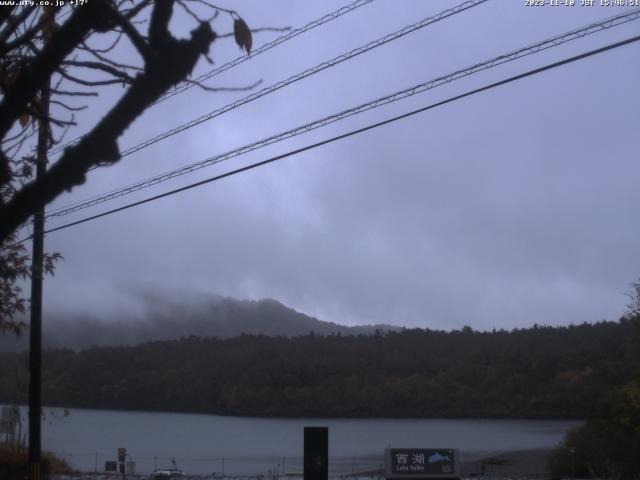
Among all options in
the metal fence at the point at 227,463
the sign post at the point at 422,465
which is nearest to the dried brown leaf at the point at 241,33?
the sign post at the point at 422,465

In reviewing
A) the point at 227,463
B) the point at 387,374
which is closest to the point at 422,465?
the point at 227,463

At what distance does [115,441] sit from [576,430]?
28602 millimetres

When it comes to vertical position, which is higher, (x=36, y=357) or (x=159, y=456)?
(x=36, y=357)

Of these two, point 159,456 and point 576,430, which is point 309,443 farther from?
point 159,456

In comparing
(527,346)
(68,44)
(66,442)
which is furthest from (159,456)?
(68,44)

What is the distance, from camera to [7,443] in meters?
26.9

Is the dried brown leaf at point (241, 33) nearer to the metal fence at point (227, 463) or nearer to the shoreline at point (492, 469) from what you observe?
the shoreline at point (492, 469)

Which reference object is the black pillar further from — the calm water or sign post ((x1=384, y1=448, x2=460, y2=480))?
the calm water

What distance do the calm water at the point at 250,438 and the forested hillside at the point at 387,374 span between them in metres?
1.40

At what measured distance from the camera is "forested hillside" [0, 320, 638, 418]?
55.2m

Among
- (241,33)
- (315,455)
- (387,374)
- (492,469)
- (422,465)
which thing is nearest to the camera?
(241,33)

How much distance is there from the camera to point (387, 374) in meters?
67.0

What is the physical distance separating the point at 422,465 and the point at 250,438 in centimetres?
3725

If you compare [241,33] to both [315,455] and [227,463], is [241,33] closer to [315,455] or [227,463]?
[315,455]
